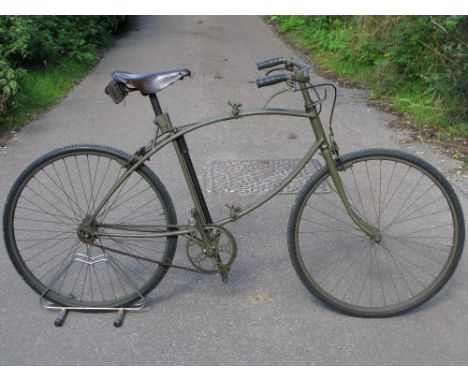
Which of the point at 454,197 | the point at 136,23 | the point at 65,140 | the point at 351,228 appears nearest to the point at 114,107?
the point at 65,140

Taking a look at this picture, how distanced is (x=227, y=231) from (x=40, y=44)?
603 cm

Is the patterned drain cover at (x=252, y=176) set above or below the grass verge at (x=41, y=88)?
below

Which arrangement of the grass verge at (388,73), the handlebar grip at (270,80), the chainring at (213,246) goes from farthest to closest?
the grass verge at (388,73) < the chainring at (213,246) < the handlebar grip at (270,80)

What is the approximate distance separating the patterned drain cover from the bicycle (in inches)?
16.7

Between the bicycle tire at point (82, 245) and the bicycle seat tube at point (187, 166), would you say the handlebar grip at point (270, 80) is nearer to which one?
the bicycle seat tube at point (187, 166)

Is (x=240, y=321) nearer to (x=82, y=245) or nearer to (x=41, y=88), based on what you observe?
(x=82, y=245)

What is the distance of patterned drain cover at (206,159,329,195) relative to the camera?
5.06 m

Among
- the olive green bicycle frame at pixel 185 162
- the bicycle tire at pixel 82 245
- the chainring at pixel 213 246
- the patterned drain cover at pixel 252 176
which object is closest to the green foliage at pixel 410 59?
the patterned drain cover at pixel 252 176

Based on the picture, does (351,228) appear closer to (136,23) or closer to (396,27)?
(396,27)

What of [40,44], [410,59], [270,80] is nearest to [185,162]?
[270,80]

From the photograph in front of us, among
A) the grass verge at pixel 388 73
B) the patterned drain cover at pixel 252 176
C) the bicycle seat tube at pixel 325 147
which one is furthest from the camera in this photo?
the grass verge at pixel 388 73

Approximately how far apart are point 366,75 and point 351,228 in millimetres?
4572

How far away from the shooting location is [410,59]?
7.46m

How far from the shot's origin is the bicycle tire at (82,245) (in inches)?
130
